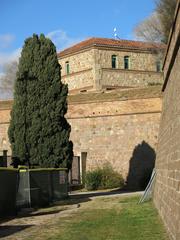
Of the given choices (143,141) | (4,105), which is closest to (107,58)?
(4,105)

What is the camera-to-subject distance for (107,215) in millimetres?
17578

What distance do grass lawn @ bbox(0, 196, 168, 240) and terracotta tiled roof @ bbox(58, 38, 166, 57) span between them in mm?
43462

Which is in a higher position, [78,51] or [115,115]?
[78,51]

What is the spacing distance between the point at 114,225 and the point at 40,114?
12.2 m

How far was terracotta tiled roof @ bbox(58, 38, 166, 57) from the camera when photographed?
2456 inches

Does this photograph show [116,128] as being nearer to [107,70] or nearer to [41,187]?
[41,187]

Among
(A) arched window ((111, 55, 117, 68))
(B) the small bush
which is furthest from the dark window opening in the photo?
(B) the small bush

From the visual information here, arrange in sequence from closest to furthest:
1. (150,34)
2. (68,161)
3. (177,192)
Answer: (177,192), (68,161), (150,34)

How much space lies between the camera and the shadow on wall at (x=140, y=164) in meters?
34.1

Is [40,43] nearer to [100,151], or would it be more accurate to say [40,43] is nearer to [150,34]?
[100,151]

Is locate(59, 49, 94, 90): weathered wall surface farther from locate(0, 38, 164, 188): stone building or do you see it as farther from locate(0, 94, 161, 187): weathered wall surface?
locate(0, 94, 161, 187): weathered wall surface

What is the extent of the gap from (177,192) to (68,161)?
55.5 ft

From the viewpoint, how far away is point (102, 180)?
3438 cm

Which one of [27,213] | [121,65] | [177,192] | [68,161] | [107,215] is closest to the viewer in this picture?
[177,192]
